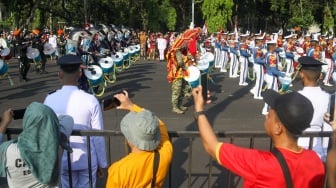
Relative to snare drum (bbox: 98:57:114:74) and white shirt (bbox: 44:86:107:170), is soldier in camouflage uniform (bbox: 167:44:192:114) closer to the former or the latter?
snare drum (bbox: 98:57:114:74)

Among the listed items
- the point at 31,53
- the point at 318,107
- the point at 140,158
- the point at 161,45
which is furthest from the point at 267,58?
the point at 161,45

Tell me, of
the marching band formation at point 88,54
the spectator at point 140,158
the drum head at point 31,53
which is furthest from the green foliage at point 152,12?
the spectator at point 140,158

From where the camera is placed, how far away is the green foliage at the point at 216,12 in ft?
110

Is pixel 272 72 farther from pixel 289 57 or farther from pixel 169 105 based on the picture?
pixel 289 57

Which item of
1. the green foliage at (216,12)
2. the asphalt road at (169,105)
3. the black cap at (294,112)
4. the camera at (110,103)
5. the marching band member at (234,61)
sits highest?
the green foliage at (216,12)

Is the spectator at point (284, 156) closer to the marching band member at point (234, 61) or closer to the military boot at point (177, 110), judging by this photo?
the military boot at point (177, 110)

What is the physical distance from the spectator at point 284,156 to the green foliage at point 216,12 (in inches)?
1242

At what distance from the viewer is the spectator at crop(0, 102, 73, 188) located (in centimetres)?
282

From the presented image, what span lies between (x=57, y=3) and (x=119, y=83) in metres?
27.8

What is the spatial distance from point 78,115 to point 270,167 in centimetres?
201

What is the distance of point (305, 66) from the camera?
4.68 metres

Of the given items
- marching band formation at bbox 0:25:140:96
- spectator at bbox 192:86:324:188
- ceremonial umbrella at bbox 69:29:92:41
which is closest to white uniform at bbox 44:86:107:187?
spectator at bbox 192:86:324:188

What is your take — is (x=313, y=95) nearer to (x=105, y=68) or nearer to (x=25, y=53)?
(x=105, y=68)

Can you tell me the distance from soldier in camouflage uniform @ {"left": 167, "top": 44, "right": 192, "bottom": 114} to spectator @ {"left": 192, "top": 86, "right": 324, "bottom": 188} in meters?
8.09
